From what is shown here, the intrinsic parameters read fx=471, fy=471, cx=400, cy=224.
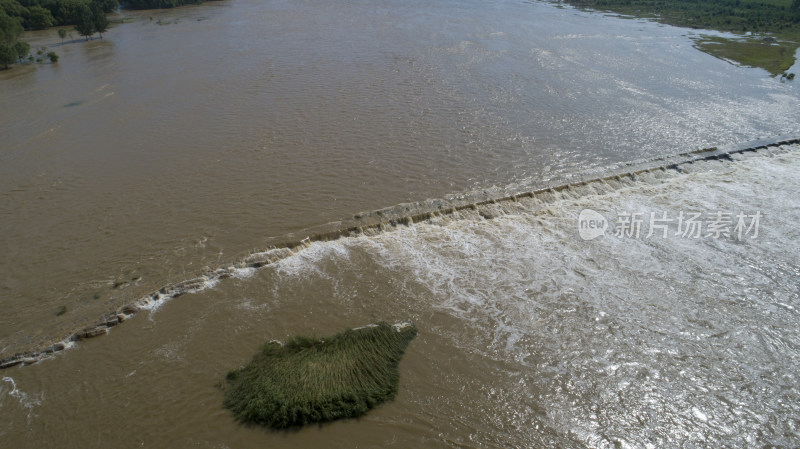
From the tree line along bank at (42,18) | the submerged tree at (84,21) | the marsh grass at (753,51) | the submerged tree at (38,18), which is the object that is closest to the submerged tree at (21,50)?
the tree line along bank at (42,18)

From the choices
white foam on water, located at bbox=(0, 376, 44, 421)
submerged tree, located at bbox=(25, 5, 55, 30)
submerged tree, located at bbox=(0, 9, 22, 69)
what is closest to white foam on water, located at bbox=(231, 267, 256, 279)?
white foam on water, located at bbox=(0, 376, 44, 421)

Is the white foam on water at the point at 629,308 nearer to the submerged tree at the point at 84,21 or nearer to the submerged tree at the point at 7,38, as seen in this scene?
the submerged tree at the point at 7,38

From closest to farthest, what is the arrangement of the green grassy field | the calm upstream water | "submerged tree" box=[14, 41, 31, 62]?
the calm upstream water → "submerged tree" box=[14, 41, 31, 62] → the green grassy field

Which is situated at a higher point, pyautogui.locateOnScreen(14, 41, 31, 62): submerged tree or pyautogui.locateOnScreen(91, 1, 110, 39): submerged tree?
pyautogui.locateOnScreen(91, 1, 110, 39): submerged tree

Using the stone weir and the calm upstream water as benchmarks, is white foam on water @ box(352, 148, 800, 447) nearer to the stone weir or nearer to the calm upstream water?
the calm upstream water

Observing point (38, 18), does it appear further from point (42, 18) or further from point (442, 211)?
point (442, 211)

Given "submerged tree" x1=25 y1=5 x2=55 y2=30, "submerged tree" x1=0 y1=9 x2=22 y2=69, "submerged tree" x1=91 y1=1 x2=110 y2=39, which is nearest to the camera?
"submerged tree" x1=0 y1=9 x2=22 y2=69

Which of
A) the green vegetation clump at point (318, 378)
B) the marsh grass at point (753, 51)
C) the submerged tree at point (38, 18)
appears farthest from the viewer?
the submerged tree at point (38, 18)
